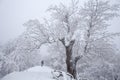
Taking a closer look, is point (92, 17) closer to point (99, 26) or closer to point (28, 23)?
point (99, 26)

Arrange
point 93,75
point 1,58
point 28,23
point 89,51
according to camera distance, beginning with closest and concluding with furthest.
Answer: point 28,23, point 89,51, point 1,58, point 93,75

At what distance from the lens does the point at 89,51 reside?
565 inches

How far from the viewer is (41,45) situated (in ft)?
46.3

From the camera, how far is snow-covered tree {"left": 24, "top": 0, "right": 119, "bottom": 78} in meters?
13.3

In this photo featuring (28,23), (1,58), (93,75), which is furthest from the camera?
(93,75)

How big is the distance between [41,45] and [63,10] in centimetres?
478

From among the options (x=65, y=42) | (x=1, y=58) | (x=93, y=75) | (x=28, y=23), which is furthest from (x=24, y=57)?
(x=93, y=75)

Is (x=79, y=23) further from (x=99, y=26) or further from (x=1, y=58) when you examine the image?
(x=1, y=58)

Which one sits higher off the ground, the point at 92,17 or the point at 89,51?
the point at 92,17

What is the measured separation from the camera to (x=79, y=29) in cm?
1384

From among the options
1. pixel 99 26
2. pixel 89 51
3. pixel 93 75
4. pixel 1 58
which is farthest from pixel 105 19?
pixel 1 58

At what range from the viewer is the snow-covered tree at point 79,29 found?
43.7 feet

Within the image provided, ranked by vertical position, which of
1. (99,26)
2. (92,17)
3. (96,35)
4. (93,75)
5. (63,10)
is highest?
(63,10)

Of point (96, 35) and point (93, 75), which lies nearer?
point (96, 35)
